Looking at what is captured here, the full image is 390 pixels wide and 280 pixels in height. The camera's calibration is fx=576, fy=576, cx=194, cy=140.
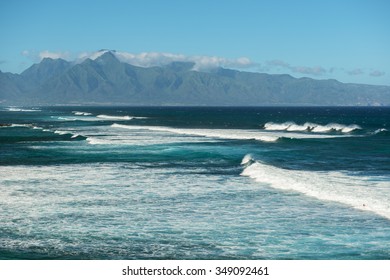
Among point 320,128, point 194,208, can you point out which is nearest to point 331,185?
point 194,208

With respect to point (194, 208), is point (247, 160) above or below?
above

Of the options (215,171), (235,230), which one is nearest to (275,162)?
(215,171)

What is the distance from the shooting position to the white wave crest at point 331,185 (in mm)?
24391

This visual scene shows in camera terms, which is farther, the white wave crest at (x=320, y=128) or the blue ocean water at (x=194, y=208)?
the white wave crest at (x=320, y=128)

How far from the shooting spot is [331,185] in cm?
2939

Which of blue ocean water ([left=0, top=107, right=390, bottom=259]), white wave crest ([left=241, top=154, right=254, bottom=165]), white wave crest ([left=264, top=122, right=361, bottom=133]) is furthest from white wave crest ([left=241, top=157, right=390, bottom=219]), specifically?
white wave crest ([left=264, top=122, right=361, bottom=133])

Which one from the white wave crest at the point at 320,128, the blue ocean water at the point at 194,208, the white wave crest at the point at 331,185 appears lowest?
the blue ocean water at the point at 194,208

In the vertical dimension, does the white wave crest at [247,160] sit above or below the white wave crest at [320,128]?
below

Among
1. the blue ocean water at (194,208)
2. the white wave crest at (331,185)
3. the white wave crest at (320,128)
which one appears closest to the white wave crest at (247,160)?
the blue ocean water at (194,208)

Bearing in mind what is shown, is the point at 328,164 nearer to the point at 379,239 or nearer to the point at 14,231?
the point at 379,239

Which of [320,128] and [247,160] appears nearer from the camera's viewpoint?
[247,160]

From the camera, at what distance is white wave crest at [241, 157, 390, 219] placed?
24391mm

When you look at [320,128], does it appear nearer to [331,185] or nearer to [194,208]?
[331,185]

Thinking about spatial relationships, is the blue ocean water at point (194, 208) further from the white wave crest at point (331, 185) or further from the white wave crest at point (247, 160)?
the white wave crest at point (247, 160)
